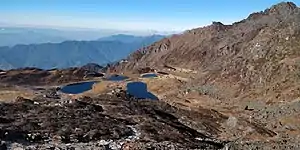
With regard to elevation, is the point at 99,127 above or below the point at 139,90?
above

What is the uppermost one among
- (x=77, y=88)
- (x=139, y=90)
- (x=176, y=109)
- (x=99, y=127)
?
(x=99, y=127)

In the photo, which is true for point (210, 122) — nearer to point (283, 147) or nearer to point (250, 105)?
point (250, 105)

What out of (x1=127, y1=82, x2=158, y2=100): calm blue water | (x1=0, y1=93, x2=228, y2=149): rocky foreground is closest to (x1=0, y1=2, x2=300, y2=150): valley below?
(x1=0, y1=93, x2=228, y2=149): rocky foreground

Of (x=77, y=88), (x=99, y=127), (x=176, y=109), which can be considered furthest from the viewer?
(x=77, y=88)

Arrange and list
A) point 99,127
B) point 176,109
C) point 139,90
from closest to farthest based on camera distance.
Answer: point 99,127 < point 176,109 < point 139,90

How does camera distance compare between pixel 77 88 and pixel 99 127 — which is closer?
pixel 99 127

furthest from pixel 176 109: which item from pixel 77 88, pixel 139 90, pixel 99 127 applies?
pixel 77 88

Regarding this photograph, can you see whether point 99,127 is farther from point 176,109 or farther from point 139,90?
point 139,90
